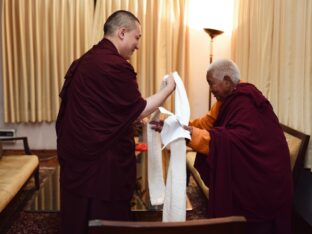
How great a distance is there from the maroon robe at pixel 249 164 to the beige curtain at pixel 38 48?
10.5ft

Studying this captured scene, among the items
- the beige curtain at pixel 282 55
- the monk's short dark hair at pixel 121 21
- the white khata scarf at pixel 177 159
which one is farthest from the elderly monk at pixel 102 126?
the beige curtain at pixel 282 55

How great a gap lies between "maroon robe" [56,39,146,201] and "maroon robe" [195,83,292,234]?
1.29ft

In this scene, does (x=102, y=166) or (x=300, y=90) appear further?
(x=300, y=90)

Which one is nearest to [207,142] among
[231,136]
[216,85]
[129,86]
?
[231,136]

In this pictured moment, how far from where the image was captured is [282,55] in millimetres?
2889

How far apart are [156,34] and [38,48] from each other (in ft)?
4.77

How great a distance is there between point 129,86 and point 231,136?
1.65 feet

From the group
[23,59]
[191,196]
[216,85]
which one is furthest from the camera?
[23,59]

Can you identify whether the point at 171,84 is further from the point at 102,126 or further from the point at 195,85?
the point at 195,85

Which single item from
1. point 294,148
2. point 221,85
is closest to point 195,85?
point 294,148

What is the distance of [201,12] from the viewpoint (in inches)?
167

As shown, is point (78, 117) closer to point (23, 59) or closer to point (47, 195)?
point (47, 195)

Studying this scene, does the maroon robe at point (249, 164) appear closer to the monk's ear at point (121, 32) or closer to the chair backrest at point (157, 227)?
the monk's ear at point (121, 32)

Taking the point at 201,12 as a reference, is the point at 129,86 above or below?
below
